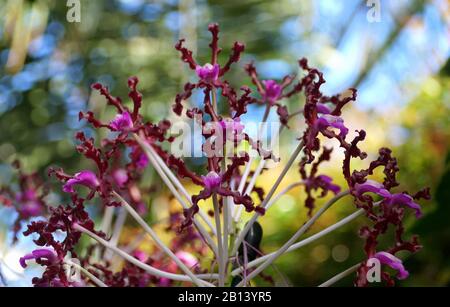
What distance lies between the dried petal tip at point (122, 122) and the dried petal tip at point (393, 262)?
0.89ft

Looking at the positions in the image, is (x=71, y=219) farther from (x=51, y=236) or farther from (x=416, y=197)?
(x=416, y=197)

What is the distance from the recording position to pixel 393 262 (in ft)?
2.02

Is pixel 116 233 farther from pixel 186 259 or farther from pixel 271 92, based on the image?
pixel 271 92

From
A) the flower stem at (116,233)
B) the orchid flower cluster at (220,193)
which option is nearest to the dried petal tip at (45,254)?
the orchid flower cluster at (220,193)

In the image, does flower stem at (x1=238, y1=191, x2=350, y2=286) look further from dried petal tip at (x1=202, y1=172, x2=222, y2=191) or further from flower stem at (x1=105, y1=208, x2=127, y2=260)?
flower stem at (x1=105, y1=208, x2=127, y2=260)

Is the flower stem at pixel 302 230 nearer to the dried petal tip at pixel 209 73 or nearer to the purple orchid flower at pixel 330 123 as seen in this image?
the purple orchid flower at pixel 330 123

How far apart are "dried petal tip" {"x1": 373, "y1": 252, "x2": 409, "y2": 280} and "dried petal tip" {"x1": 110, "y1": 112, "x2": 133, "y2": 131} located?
271mm

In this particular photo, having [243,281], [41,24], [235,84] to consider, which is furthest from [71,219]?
[235,84]

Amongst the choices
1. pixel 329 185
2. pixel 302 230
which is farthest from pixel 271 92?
pixel 302 230

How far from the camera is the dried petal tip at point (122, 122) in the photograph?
2.18ft

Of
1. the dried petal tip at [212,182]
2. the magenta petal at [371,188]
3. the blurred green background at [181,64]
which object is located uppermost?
the blurred green background at [181,64]

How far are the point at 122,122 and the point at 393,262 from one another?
291 millimetres

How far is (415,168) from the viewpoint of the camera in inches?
80.3
